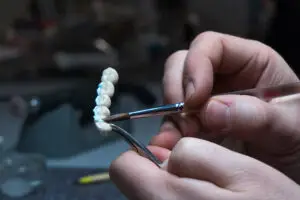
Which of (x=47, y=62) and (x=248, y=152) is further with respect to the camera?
(x=47, y=62)

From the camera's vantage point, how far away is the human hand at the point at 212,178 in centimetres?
38

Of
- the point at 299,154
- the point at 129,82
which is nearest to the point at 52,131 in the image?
the point at 129,82

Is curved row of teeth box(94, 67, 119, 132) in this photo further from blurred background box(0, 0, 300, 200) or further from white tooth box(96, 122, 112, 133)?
blurred background box(0, 0, 300, 200)

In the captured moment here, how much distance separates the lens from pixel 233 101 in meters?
0.50

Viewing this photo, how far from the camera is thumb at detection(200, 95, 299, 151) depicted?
50 centimetres

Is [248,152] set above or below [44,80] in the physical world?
above

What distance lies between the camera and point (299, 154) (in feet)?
1.95

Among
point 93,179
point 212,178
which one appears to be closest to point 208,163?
point 212,178

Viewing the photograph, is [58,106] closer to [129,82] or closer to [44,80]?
[129,82]

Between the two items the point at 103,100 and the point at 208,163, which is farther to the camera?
the point at 103,100

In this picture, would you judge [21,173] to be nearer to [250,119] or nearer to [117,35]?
[250,119]

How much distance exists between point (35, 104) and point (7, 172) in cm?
17

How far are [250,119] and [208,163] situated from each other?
139 millimetres

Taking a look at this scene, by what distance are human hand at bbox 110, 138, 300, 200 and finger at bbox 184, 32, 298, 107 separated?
12 centimetres
